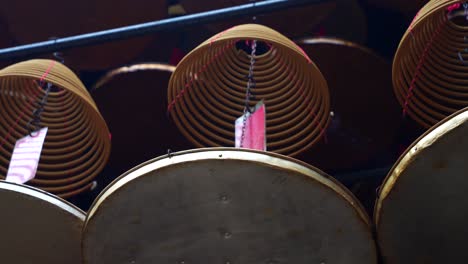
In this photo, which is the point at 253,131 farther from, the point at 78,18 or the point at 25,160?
the point at 78,18

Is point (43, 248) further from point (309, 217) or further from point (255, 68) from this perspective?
point (255, 68)

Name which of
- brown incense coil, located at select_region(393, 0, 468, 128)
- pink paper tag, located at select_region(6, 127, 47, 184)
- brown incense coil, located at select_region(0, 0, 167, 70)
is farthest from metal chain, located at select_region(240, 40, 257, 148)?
brown incense coil, located at select_region(0, 0, 167, 70)

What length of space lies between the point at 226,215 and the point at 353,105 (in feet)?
3.83

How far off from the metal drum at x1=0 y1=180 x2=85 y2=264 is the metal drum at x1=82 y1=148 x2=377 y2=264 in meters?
0.12

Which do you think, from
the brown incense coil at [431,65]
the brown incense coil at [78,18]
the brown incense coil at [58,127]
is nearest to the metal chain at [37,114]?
the brown incense coil at [58,127]

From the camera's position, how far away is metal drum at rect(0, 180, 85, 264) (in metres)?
1.69

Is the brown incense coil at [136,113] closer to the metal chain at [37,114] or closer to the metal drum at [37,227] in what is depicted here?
the metal chain at [37,114]

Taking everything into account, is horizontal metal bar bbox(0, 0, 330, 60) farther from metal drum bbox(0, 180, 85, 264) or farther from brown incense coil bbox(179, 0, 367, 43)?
metal drum bbox(0, 180, 85, 264)

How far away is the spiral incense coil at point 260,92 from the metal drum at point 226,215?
0.48 m

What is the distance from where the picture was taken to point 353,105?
263cm

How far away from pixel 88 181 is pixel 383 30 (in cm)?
157

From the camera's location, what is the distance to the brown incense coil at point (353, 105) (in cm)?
249

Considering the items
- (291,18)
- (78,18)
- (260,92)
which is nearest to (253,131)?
(260,92)

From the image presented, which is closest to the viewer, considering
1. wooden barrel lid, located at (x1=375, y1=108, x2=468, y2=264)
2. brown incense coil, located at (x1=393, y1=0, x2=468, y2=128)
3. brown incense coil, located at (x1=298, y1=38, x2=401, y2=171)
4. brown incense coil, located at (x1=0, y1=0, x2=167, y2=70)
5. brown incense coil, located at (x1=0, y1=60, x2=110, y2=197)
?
wooden barrel lid, located at (x1=375, y1=108, x2=468, y2=264)
